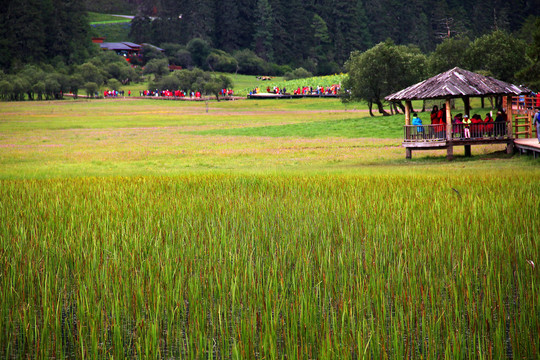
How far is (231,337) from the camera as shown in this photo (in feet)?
17.5

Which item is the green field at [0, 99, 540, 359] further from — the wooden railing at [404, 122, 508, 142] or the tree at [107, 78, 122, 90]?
the tree at [107, 78, 122, 90]

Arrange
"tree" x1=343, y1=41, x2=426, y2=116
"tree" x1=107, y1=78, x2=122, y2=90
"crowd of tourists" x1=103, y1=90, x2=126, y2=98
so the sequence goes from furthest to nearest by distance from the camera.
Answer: "tree" x1=107, y1=78, x2=122, y2=90 < "crowd of tourists" x1=103, y1=90, x2=126, y2=98 < "tree" x1=343, y1=41, x2=426, y2=116

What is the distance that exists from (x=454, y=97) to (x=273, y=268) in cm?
2164

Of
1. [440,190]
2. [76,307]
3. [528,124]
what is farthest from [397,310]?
[528,124]

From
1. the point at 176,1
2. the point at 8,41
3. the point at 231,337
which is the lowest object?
the point at 231,337

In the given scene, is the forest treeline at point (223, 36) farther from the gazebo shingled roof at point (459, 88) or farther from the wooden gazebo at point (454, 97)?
the wooden gazebo at point (454, 97)

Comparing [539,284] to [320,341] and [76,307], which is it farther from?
[76,307]

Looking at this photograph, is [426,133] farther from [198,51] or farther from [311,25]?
[311,25]

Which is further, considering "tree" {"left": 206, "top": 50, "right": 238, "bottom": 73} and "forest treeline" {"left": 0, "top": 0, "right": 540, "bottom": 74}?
"forest treeline" {"left": 0, "top": 0, "right": 540, "bottom": 74}

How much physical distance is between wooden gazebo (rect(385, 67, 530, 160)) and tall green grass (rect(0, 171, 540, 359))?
14892mm

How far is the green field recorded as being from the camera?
508 centimetres

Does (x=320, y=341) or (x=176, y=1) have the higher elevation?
(x=176, y=1)

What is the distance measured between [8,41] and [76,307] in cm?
15067

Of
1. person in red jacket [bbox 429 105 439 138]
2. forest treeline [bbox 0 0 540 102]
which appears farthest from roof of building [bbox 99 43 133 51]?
person in red jacket [bbox 429 105 439 138]
